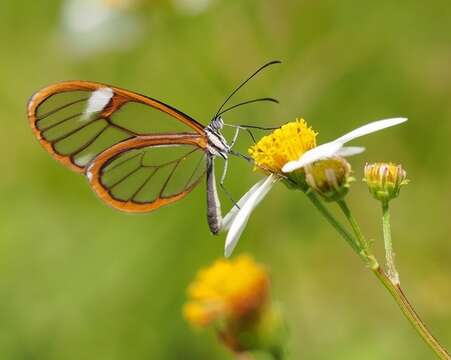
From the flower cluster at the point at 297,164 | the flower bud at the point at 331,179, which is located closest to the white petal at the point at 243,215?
the flower cluster at the point at 297,164

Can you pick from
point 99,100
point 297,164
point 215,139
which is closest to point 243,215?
point 297,164

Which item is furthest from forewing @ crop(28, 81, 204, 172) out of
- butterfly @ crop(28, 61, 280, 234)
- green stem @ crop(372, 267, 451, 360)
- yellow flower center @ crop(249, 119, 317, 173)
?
green stem @ crop(372, 267, 451, 360)

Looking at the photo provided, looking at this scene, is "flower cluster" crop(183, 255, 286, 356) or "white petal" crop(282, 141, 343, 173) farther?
"flower cluster" crop(183, 255, 286, 356)

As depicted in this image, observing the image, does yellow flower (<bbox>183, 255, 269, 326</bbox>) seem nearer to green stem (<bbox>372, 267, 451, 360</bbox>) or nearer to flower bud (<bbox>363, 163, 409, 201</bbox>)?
flower bud (<bbox>363, 163, 409, 201</bbox>)

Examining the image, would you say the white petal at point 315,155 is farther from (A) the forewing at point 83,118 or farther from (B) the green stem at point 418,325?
(A) the forewing at point 83,118

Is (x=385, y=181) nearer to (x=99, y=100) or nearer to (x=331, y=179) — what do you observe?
(x=331, y=179)

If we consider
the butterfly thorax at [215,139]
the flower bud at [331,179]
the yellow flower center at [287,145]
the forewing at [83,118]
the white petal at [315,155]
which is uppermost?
the forewing at [83,118]

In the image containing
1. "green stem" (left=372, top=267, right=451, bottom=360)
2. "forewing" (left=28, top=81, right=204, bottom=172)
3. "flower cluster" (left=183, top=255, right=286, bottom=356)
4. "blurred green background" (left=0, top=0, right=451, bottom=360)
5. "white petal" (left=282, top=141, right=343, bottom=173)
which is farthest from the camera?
"blurred green background" (left=0, top=0, right=451, bottom=360)

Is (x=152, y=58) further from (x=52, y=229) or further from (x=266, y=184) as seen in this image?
(x=266, y=184)
